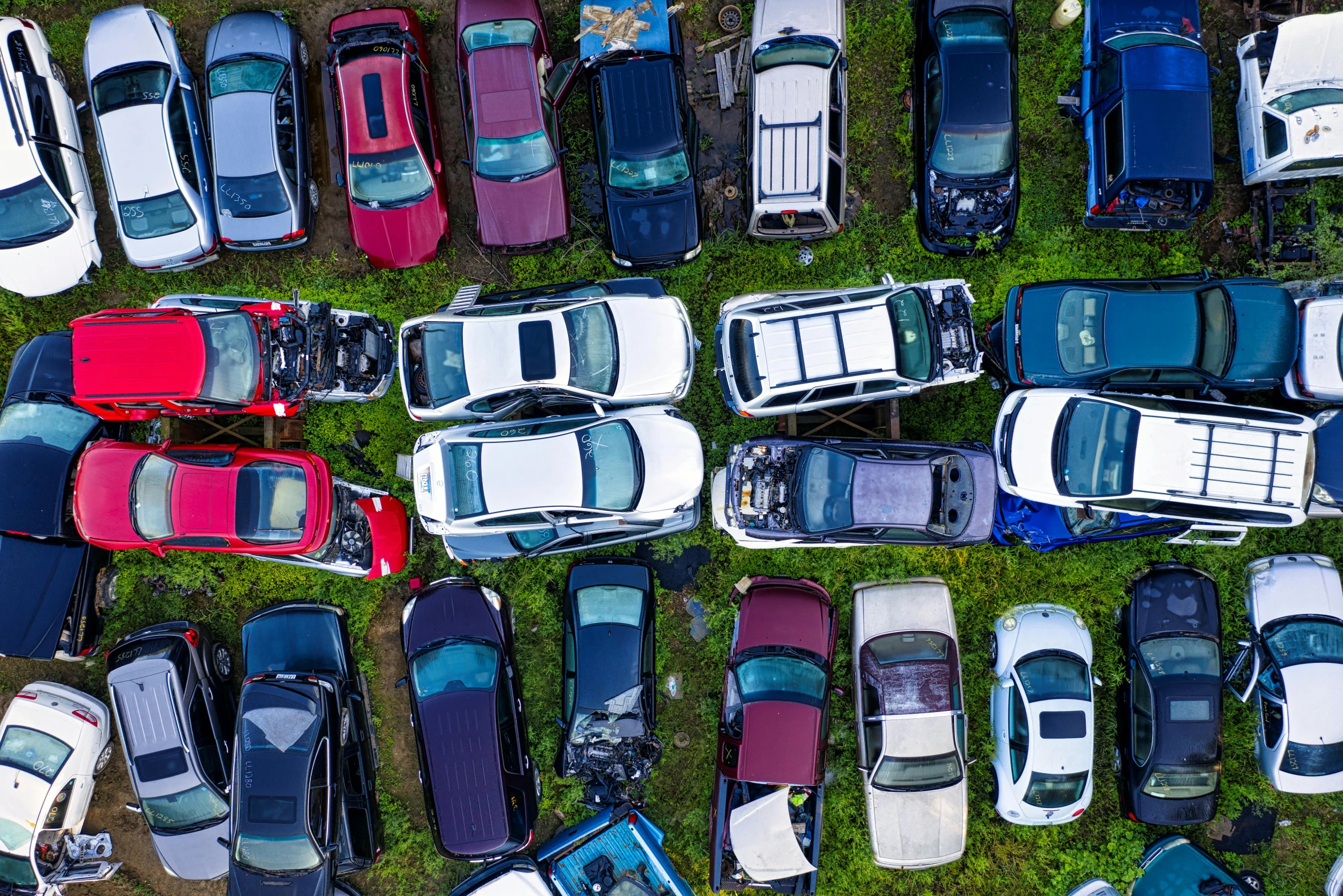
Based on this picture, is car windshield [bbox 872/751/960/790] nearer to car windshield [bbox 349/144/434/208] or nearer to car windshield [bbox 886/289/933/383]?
car windshield [bbox 886/289/933/383]

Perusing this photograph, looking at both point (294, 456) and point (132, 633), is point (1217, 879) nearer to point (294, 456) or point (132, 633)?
point (294, 456)

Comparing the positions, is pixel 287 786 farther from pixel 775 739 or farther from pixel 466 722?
pixel 775 739

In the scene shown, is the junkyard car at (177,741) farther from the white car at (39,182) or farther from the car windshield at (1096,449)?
the car windshield at (1096,449)

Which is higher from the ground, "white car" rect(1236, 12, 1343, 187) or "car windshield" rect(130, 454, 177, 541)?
"white car" rect(1236, 12, 1343, 187)

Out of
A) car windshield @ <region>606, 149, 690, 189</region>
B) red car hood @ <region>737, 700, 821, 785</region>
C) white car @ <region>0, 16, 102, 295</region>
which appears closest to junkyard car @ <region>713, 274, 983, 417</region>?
car windshield @ <region>606, 149, 690, 189</region>

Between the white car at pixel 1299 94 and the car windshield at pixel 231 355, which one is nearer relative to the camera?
the car windshield at pixel 231 355

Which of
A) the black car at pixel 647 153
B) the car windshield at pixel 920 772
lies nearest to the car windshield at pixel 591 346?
the black car at pixel 647 153
